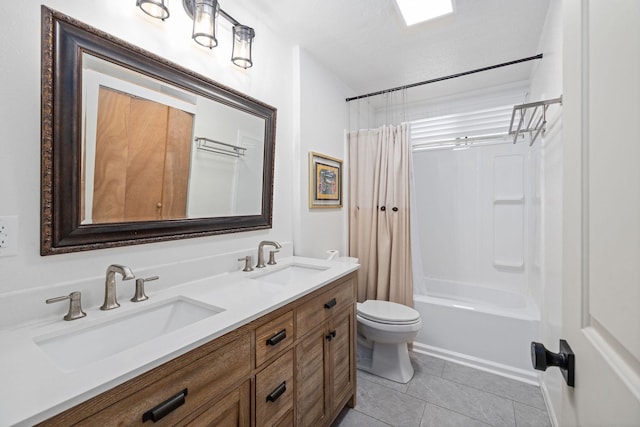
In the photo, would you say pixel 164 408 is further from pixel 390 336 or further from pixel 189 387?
pixel 390 336

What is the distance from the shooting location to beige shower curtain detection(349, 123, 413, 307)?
246 cm

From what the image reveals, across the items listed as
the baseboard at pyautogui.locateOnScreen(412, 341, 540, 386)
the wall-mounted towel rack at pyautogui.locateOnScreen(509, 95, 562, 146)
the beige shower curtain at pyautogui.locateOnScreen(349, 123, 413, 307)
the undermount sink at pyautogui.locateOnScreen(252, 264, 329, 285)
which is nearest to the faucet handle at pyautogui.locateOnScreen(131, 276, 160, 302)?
the undermount sink at pyautogui.locateOnScreen(252, 264, 329, 285)

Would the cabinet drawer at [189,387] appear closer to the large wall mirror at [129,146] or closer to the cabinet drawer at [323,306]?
the cabinet drawer at [323,306]

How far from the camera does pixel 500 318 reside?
2094 millimetres

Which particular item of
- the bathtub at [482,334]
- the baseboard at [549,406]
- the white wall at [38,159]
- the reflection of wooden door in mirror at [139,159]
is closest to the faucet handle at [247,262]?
the white wall at [38,159]

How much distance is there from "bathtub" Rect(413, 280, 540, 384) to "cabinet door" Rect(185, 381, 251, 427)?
1801 mm

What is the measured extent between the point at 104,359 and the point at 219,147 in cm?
110

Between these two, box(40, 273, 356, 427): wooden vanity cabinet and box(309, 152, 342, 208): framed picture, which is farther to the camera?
box(309, 152, 342, 208): framed picture

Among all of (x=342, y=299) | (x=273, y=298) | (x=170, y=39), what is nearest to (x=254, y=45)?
(x=170, y=39)

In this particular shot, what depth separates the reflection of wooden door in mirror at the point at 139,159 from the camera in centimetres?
107

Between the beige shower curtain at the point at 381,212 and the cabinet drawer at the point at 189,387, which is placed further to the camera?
the beige shower curtain at the point at 381,212

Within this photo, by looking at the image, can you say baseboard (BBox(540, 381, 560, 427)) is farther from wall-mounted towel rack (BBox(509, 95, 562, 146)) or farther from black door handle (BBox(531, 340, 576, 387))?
wall-mounted towel rack (BBox(509, 95, 562, 146))

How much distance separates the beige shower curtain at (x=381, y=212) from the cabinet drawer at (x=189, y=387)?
175 centimetres

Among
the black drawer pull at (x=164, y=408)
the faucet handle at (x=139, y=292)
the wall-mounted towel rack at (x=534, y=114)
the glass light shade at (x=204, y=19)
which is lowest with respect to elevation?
the black drawer pull at (x=164, y=408)
